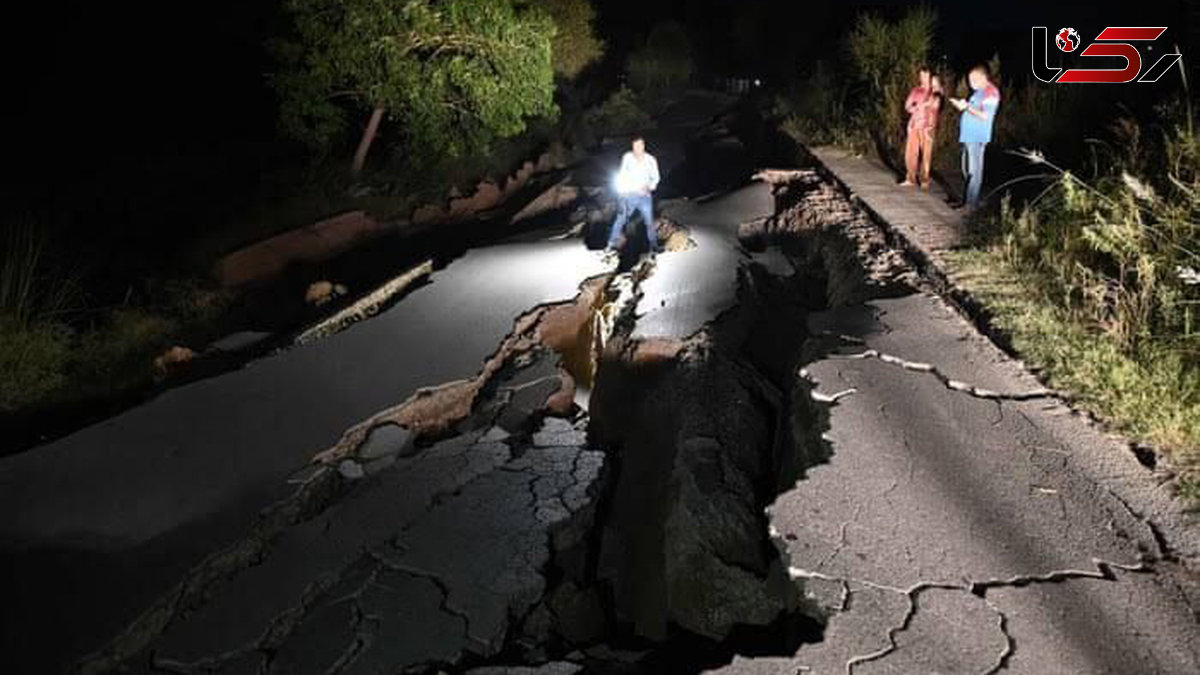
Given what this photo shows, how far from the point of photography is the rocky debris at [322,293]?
8.10m

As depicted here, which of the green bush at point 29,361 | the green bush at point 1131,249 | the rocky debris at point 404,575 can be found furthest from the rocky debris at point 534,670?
the green bush at point 29,361

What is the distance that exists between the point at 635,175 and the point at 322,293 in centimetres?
349

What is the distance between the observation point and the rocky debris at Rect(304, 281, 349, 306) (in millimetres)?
8102

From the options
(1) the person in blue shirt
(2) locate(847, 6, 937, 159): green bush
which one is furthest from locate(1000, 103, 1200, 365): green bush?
(2) locate(847, 6, 937, 159): green bush

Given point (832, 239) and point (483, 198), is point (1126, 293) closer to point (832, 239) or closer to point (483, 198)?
point (832, 239)

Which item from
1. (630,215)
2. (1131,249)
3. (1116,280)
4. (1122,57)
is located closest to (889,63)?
(1122,57)

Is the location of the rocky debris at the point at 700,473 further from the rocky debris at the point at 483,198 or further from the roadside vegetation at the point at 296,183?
the rocky debris at the point at 483,198

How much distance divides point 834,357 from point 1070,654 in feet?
8.03

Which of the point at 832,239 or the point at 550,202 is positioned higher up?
the point at 550,202

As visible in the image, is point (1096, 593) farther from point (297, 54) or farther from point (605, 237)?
point (297, 54)

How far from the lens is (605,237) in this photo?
31.1 ft

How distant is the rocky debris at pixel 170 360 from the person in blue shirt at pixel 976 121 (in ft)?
23.5

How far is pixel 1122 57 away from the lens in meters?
11.2

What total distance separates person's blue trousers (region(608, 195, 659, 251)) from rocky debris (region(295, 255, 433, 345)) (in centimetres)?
204
